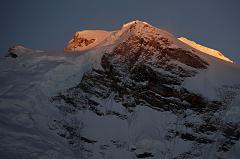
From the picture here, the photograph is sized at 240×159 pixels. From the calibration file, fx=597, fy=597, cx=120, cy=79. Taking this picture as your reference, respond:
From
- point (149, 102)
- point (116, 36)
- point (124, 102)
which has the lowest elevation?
point (124, 102)

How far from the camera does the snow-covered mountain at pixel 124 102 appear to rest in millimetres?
59594

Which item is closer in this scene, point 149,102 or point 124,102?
point 124,102

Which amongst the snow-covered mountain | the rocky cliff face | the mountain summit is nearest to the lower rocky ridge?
the rocky cliff face

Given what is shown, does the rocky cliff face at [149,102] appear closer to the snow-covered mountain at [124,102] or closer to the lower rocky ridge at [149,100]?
the lower rocky ridge at [149,100]

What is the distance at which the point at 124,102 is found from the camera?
217ft

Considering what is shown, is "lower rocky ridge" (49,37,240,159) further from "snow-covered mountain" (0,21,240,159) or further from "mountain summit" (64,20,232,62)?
"mountain summit" (64,20,232,62)

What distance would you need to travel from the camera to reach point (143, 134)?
→ 203 ft

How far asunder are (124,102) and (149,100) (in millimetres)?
2808

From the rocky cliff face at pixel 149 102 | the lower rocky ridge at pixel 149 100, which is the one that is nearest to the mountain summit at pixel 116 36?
the rocky cliff face at pixel 149 102

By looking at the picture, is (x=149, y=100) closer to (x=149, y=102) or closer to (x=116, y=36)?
(x=149, y=102)

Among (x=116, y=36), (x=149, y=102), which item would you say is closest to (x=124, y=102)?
(x=149, y=102)

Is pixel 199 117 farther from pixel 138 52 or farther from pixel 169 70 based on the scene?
pixel 138 52

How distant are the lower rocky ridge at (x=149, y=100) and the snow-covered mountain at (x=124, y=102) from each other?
0.10 m

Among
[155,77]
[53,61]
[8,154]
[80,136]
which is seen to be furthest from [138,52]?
[8,154]
